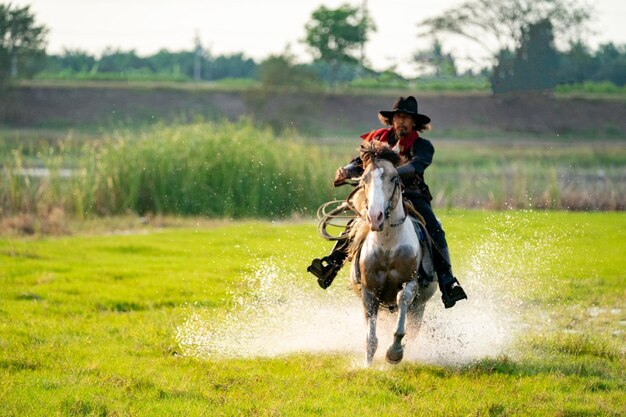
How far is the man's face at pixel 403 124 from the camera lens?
9.60 meters

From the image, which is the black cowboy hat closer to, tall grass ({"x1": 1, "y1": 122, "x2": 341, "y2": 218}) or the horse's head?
the horse's head

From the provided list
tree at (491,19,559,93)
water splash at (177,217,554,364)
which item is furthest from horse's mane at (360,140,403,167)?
tree at (491,19,559,93)

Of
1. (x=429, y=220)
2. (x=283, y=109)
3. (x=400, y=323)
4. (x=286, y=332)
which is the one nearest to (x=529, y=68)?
(x=286, y=332)

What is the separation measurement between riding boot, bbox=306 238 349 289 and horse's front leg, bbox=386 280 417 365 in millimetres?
1174

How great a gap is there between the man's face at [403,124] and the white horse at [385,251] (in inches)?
28.9

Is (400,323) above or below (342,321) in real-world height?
above

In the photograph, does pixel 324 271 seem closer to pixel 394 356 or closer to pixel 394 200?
pixel 394 356

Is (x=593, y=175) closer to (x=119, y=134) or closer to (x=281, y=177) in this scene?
(x=281, y=177)

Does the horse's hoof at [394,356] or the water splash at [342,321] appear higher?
the horse's hoof at [394,356]

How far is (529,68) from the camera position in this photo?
69.8 feet

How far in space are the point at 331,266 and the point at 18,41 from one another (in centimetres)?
4193

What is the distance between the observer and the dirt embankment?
144 feet

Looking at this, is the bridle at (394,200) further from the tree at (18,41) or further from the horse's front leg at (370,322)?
the tree at (18,41)

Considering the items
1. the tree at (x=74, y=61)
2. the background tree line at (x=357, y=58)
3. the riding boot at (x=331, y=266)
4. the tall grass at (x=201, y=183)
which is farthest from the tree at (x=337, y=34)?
the riding boot at (x=331, y=266)
